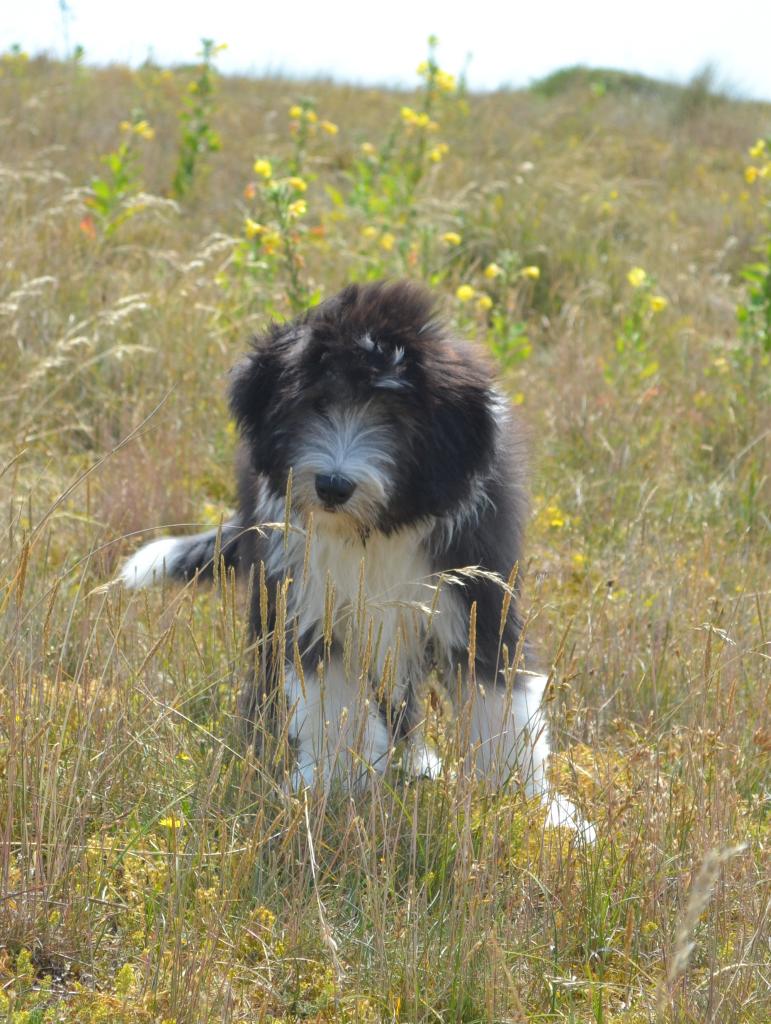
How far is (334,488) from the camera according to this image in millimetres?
3023

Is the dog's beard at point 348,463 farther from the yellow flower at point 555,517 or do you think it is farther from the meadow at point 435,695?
the yellow flower at point 555,517

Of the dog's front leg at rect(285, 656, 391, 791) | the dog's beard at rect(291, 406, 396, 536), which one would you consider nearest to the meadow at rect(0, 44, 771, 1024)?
the dog's front leg at rect(285, 656, 391, 791)

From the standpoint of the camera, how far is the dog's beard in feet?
10.0

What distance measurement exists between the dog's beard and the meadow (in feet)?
1.22

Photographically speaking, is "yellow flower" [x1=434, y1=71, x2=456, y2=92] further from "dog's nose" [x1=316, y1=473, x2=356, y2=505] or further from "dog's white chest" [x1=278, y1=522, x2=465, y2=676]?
"dog's nose" [x1=316, y1=473, x2=356, y2=505]

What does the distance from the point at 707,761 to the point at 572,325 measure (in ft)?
14.4

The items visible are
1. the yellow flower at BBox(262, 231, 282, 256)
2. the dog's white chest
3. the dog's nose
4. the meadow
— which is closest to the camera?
the meadow

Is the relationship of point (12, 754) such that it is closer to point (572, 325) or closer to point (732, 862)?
point (732, 862)

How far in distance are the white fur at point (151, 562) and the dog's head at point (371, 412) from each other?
84cm

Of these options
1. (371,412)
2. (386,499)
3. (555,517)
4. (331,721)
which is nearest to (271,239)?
(555,517)

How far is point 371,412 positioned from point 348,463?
19cm

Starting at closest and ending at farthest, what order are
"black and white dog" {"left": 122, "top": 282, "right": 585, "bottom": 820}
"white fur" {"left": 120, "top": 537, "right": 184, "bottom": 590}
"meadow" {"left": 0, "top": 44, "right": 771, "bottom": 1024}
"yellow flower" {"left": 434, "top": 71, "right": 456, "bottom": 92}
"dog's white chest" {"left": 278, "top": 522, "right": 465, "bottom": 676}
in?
"meadow" {"left": 0, "top": 44, "right": 771, "bottom": 1024}
"black and white dog" {"left": 122, "top": 282, "right": 585, "bottom": 820}
"dog's white chest" {"left": 278, "top": 522, "right": 465, "bottom": 676}
"white fur" {"left": 120, "top": 537, "right": 184, "bottom": 590}
"yellow flower" {"left": 434, "top": 71, "right": 456, "bottom": 92}

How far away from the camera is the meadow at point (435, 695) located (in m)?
2.50

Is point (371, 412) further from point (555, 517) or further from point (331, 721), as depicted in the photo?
point (555, 517)
